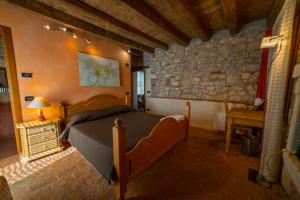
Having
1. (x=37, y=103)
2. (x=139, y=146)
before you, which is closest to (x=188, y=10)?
(x=139, y=146)

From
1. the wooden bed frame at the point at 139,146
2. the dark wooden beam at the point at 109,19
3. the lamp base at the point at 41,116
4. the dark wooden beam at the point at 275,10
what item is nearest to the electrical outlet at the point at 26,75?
the lamp base at the point at 41,116

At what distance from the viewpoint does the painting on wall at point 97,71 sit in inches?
113

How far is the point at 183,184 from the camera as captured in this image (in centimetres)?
159

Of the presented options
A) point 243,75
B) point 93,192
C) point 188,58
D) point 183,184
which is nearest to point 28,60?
point 93,192

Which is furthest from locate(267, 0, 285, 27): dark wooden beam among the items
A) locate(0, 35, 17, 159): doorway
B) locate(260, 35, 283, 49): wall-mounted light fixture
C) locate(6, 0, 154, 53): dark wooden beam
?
locate(0, 35, 17, 159): doorway

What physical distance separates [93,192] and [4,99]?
336 centimetres

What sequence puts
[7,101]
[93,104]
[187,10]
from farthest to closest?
[93,104] < [7,101] < [187,10]

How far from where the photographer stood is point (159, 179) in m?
1.68

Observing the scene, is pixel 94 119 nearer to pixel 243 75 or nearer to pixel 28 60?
pixel 28 60

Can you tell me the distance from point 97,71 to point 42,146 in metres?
1.94

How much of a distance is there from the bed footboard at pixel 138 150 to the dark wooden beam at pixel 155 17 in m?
1.82

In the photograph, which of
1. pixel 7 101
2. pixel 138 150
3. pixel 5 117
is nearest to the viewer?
pixel 138 150

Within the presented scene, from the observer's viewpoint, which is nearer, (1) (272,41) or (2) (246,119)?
(1) (272,41)

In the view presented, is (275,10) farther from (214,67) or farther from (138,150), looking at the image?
(138,150)
